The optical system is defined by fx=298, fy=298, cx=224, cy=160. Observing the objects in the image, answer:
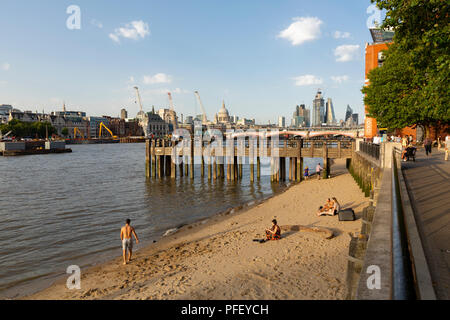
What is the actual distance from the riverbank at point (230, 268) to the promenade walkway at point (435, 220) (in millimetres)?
2670

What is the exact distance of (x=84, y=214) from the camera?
2159cm

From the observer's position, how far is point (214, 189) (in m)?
30.7

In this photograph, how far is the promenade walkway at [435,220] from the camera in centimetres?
490

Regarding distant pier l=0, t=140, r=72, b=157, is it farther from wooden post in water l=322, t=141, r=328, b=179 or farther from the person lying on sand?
the person lying on sand

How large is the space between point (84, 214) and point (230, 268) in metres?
15.3

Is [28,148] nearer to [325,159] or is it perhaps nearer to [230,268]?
[325,159]

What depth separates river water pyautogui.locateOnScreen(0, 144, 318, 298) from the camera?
1312 centimetres

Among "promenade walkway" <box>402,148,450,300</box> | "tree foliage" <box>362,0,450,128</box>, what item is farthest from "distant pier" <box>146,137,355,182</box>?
"promenade walkway" <box>402,148,450,300</box>

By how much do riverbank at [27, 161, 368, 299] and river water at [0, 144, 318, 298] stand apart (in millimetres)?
1916

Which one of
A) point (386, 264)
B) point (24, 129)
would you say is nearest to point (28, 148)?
point (24, 129)

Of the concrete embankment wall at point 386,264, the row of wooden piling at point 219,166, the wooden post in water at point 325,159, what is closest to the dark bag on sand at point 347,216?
the concrete embankment wall at point 386,264
